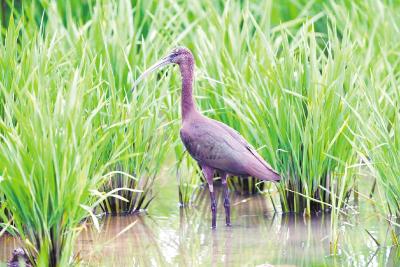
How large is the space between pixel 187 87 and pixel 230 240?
132cm

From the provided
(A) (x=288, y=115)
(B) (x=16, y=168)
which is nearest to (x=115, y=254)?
(B) (x=16, y=168)

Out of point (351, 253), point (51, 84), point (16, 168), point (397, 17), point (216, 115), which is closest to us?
point (16, 168)

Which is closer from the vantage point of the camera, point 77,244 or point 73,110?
point 73,110

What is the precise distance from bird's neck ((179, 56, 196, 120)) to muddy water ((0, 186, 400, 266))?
82 cm

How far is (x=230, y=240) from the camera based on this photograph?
6.98 m

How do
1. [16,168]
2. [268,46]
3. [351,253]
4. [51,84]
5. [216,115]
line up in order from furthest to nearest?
1. [216,115]
2. [268,46]
3. [51,84]
4. [351,253]
5. [16,168]

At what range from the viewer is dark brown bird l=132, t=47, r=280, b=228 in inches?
281

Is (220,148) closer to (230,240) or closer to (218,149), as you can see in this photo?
(218,149)

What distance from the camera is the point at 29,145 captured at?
5.66 metres

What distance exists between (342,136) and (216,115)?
1.35m

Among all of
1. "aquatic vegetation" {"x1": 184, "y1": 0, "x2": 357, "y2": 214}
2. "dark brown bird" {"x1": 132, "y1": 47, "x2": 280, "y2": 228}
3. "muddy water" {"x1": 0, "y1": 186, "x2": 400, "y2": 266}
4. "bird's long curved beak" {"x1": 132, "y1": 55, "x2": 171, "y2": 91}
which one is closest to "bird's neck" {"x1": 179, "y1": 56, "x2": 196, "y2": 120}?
"dark brown bird" {"x1": 132, "y1": 47, "x2": 280, "y2": 228}

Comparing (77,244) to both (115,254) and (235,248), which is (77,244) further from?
(235,248)

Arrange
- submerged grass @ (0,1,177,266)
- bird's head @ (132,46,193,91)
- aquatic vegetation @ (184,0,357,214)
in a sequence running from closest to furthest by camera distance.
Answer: submerged grass @ (0,1,177,266) → aquatic vegetation @ (184,0,357,214) → bird's head @ (132,46,193,91)

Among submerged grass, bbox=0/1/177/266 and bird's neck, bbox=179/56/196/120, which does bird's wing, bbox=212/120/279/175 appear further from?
submerged grass, bbox=0/1/177/266
